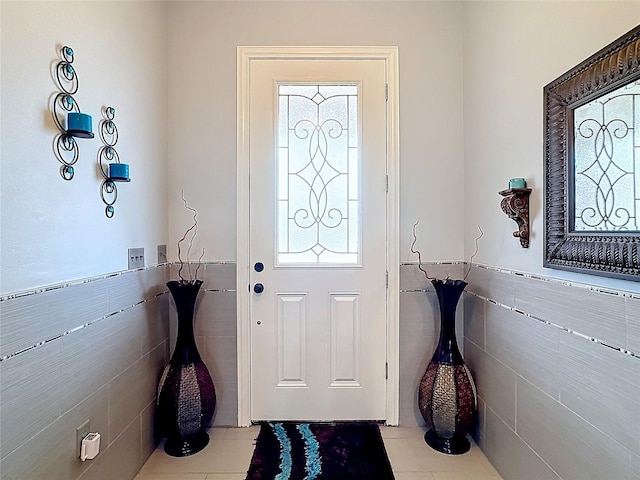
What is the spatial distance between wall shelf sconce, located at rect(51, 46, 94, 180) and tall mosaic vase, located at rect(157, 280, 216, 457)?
33.9 inches

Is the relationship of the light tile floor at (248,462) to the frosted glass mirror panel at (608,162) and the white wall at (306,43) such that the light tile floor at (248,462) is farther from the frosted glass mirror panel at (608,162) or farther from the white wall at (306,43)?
Answer: the frosted glass mirror panel at (608,162)

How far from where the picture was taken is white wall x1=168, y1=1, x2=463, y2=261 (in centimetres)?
229

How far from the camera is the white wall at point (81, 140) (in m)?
1.14

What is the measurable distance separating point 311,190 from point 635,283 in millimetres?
1594

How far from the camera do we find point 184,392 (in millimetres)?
2018

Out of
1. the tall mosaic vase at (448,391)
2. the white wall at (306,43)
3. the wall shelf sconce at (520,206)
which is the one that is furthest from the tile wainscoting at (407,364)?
the white wall at (306,43)

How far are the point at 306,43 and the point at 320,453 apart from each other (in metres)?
2.34

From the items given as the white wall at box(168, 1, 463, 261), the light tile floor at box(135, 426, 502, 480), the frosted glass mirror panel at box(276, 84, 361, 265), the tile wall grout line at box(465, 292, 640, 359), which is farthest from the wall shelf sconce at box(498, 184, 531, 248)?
the light tile floor at box(135, 426, 502, 480)

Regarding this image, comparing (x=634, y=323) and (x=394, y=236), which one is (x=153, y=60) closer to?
(x=394, y=236)

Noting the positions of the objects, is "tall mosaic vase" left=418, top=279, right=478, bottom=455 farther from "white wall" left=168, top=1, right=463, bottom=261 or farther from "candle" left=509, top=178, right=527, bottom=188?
"candle" left=509, top=178, right=527, bottom=188

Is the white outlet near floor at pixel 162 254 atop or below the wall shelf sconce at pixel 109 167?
below

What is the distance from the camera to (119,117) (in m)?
1.77

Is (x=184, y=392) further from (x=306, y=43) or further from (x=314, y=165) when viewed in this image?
(x=306, y=43)

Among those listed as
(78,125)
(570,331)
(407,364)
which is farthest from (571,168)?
(78,125)
